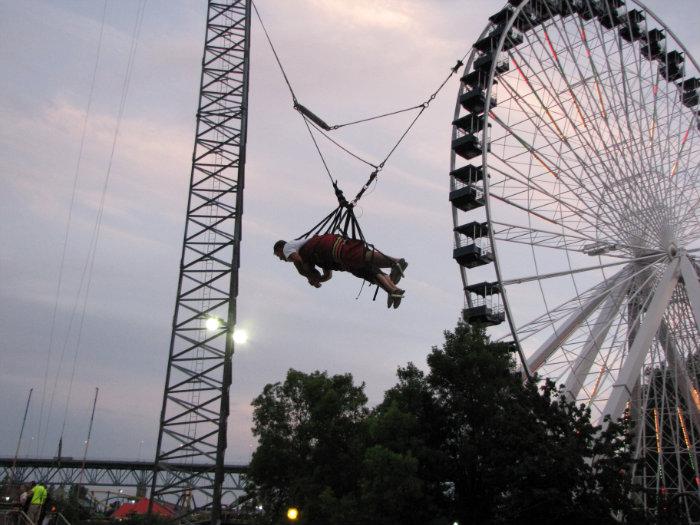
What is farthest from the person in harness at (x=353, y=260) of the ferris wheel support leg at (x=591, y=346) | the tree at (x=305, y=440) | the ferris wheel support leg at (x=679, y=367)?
the ferris wheel support leg at (x=679, y=367)

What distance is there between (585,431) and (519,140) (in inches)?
508

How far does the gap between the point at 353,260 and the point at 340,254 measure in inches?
10.4

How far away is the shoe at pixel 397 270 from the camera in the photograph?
A: 1314 cm

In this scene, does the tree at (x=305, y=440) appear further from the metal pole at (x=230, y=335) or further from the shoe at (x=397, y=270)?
the shoe at (x=397, y=270)

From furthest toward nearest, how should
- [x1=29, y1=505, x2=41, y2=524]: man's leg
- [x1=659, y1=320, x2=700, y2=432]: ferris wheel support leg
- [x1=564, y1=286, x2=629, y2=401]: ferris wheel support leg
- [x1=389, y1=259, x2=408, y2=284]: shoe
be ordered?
1. [x1=659, y1=320, x2=700, y2=432]: ferris wheel support leg
2. [x1=564, y1=286, x2=629, y2=401]: ferris wheel support leg
3. [x1=29, y1=505, x2=41, y2=524]: man's leg
4. [x1=389, y1=259, x2=408, y2=284]: shoe

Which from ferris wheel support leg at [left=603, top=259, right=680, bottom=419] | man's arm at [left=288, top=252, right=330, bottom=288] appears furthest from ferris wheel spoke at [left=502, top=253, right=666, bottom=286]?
man's arm at [left=288, top=252, right=330, bottom=288]

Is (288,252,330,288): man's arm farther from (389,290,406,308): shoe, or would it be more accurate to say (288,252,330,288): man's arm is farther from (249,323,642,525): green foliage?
(249,323,642,525): green foliage

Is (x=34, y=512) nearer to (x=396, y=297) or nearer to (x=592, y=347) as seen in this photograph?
(x=396, y=297)

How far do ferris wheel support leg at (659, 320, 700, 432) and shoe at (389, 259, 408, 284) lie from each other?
21811 mm

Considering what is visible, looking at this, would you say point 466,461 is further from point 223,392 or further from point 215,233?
point 215,233


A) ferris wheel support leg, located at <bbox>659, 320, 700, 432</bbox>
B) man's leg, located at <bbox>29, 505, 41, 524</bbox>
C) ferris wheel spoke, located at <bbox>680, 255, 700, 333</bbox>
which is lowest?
man's leg, located at <bbox>29, 505, 41, 524</bbox>

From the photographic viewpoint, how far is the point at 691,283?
28656mm

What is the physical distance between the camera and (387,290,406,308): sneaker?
515 inches

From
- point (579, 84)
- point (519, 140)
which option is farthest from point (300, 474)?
point (579, 84)
